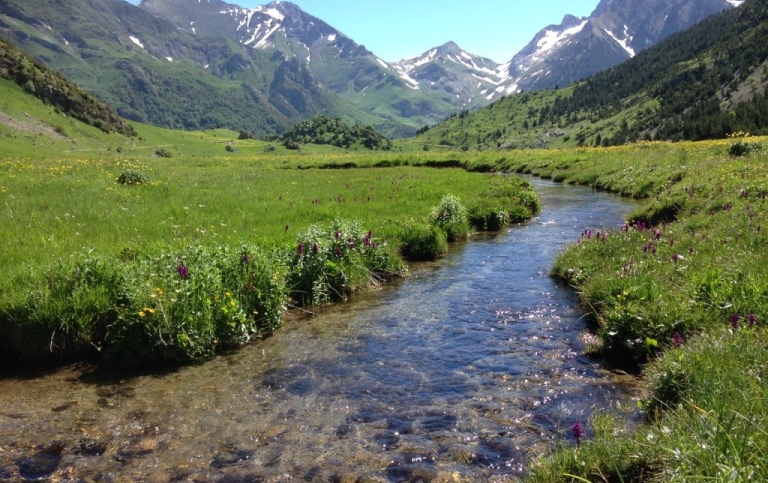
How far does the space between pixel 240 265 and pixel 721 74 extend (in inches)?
8858

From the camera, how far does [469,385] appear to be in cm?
786

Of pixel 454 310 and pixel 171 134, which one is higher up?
pixel 171 134

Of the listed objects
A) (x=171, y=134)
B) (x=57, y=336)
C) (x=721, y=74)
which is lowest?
(x=57, y=336)

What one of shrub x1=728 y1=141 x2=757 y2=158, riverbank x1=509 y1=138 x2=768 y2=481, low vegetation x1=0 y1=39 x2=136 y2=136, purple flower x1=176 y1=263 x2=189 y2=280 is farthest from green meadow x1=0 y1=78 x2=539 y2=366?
low vegetation x1=0 y1=39 x2=136 y2=136

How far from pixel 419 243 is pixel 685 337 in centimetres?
1037

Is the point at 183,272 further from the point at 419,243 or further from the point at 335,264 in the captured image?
the point at 419,243

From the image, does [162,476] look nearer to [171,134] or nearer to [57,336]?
[57,336]

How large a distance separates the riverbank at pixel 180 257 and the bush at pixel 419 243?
41mm

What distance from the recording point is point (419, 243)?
1756cm

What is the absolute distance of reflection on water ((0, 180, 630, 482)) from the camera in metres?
5.93

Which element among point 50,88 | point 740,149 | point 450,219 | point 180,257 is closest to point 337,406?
point 180,257

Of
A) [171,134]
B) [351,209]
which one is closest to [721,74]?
[171,134]

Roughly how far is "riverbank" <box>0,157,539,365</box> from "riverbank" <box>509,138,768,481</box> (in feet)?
20.8

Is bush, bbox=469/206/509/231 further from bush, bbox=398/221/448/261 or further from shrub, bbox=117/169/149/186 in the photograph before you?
shrub, bbox=117/169/149/186
